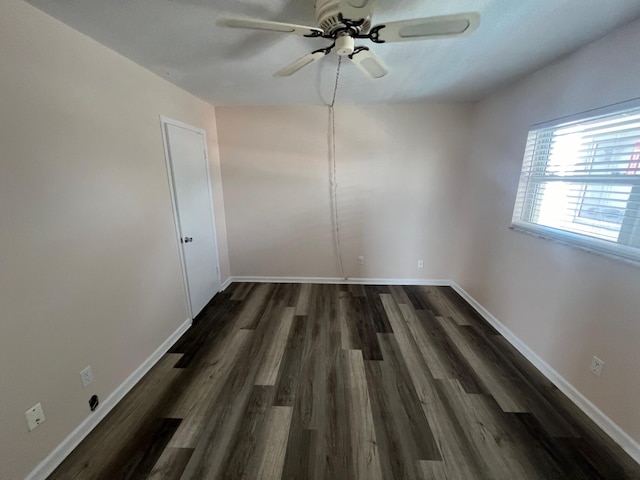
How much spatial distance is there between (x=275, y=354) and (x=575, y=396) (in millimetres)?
2232

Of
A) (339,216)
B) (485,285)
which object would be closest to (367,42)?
(339,216)

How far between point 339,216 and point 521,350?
2384 millimetres

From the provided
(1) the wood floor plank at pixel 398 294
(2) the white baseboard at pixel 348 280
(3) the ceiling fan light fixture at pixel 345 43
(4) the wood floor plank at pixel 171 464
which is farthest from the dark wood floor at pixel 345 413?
(3) the ceiling fan light fixture at pixel 345 43

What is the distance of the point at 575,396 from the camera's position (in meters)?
1.80

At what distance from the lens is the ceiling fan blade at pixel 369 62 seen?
1469 mm

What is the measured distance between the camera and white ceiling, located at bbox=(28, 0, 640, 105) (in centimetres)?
132

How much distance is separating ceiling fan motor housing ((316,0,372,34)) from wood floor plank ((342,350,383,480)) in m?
2.25

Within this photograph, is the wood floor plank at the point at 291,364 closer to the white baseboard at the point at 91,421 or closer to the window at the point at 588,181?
the white baseboard at the point at 91,421

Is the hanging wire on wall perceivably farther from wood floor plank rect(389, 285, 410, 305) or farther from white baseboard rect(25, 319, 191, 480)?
white baseboard rect(25, 319, 191, 480)

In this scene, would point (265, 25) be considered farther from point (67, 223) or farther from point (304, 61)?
point (67, 223)

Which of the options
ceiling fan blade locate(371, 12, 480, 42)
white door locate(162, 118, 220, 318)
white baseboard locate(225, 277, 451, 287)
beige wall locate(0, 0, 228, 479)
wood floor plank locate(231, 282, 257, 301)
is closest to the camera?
ceiling fan blade locate(371, 12, 480, 42)

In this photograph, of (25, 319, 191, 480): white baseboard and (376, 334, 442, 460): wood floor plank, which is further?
(376, 334, 442, 460): wood floor plank

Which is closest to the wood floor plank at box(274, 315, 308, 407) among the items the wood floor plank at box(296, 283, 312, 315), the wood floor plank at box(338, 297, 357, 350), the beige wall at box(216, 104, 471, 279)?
the wood floor plank at box(296, 283, 312, 315)

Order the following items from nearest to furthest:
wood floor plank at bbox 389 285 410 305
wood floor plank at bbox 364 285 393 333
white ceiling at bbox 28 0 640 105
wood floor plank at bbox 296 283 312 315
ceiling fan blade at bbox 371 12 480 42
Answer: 1. ceiling fan blade at bbox 371 12 480 42
2. white ceiling at bbox 28 0 640 105
3. wood floor plank at bbox 364 285 393 333
4. wood floor plank at bbox 296 283 312 315
5. wood floor plank at bbox 389 285 410 305
